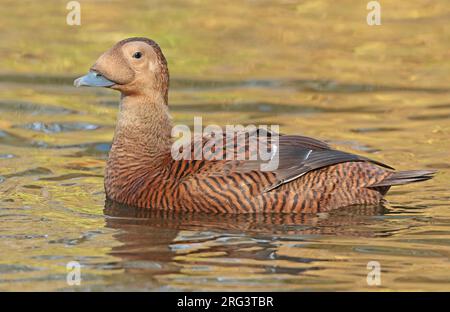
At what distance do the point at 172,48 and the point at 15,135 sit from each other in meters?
4.28

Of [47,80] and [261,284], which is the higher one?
[47,80]

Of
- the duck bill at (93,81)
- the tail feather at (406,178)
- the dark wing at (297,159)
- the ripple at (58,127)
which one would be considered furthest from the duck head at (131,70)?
the ripple at (58,127)

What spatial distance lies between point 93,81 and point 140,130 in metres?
0.63

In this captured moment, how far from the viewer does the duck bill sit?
31.9 feet

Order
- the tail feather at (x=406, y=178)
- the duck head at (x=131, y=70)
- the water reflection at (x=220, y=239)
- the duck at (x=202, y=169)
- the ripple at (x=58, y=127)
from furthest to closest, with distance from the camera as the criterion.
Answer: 1. the ripple at (x=58, y=127)
2. the duck head at (x=131, y=70)
3. the tail feather at (x=406, y=178)
4. the duck at (x=202, y=169)
5. the water reflection at (x=220, y=239)

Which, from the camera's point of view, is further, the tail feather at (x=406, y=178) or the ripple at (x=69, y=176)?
the ripple at (x=69, y=176)

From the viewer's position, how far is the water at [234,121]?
808cm

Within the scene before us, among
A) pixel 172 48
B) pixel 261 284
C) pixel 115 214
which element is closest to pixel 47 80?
pixel 172 48

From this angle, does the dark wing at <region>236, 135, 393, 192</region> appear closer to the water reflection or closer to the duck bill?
the water reflection

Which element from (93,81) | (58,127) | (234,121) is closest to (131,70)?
(93,81)

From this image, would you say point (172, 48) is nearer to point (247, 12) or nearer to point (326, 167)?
point (247, 12)

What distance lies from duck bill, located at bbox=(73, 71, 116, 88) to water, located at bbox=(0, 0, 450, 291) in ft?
3.39

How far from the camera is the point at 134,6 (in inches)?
692

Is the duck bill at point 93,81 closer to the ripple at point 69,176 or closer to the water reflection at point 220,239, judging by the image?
the water reflection at point 220,239
